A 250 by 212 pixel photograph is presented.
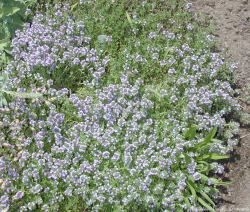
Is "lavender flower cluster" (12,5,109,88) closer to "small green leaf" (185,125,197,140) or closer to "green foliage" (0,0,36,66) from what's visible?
"green foliage" (0,0,36,66)

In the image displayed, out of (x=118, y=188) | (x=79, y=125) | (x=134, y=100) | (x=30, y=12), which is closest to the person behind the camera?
(x=118, y=188)

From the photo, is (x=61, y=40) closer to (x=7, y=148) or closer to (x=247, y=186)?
(x=7, y=148)

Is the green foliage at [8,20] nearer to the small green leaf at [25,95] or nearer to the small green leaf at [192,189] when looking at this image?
the small green leaf at [25,95]

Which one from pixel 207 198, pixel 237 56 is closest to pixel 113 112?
pixel 207 198

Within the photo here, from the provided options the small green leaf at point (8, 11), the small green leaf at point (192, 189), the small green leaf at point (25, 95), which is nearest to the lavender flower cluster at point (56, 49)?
the small green leaf at point (8, 11)

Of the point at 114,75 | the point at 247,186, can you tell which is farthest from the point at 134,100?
the point at 247,186

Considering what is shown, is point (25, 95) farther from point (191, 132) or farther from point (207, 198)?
point (207, 198)
